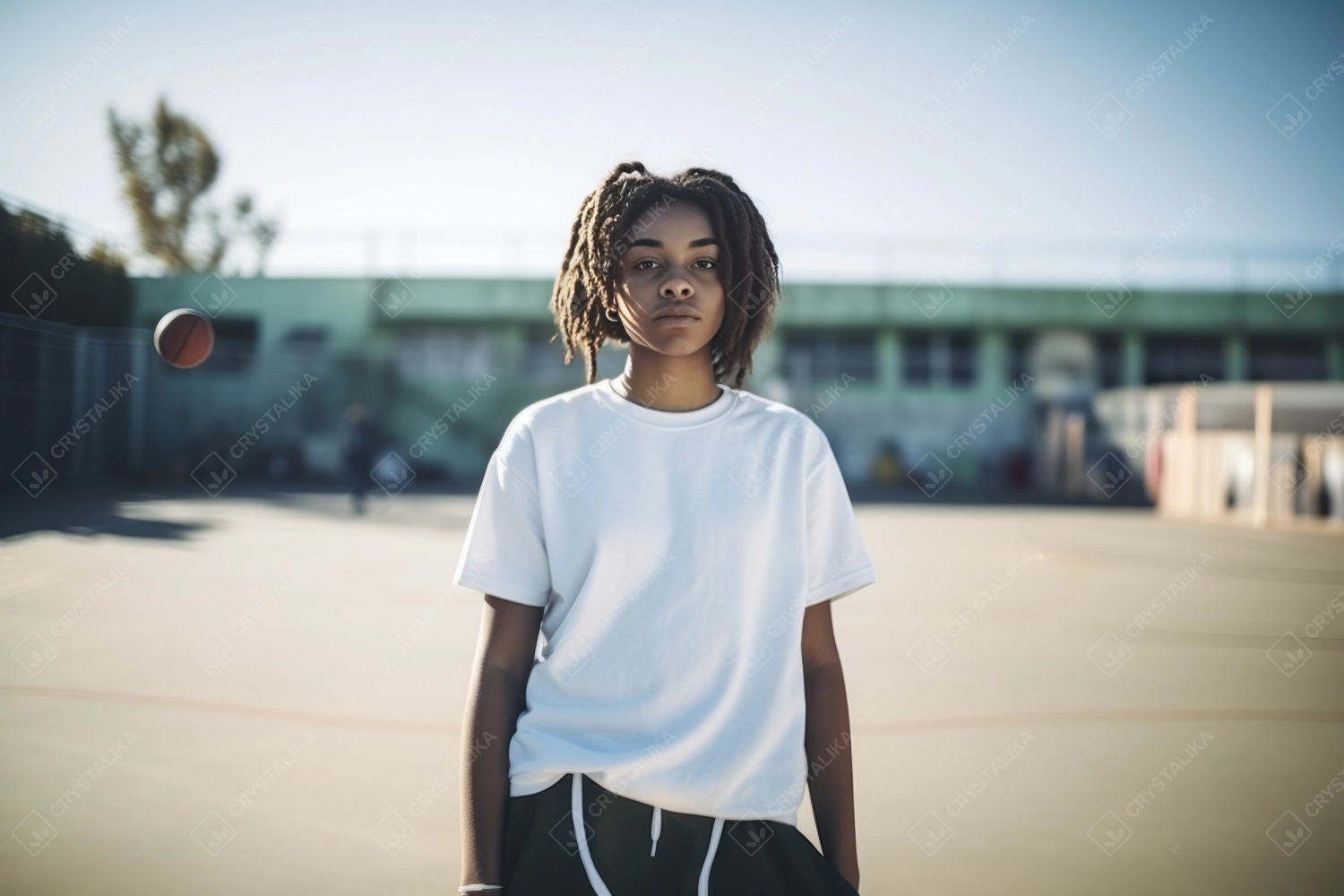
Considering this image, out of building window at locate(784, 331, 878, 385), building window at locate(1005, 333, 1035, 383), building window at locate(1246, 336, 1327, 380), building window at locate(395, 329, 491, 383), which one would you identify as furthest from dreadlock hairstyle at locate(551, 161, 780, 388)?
building window at locate(1246, 336, 1327, 380)

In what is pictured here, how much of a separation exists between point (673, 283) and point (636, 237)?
0.12m

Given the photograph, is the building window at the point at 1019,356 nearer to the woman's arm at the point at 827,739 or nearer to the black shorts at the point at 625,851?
the woman's arm at the point at 827,739

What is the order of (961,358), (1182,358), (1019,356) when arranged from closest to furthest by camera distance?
(1019,356) → (961,358) → (1182,358)

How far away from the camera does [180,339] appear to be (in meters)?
6.33

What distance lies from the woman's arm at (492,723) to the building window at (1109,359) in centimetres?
2985

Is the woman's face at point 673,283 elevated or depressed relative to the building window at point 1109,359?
depressed

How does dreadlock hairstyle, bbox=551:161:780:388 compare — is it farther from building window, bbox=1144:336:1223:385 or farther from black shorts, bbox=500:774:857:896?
building window, bbox=1144:336:1223:385

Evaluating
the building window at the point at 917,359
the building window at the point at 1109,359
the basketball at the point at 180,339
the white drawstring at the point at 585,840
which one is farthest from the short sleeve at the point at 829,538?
the building window at the point at 1109,359

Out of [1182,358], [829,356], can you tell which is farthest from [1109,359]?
[829,356]

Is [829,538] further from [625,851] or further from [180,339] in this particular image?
[180,339]

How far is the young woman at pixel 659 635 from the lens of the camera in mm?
1395

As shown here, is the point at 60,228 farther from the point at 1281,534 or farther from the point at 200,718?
the point at 1281,534

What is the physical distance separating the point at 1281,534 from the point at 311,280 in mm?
23550

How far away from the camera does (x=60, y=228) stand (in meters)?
5.34
